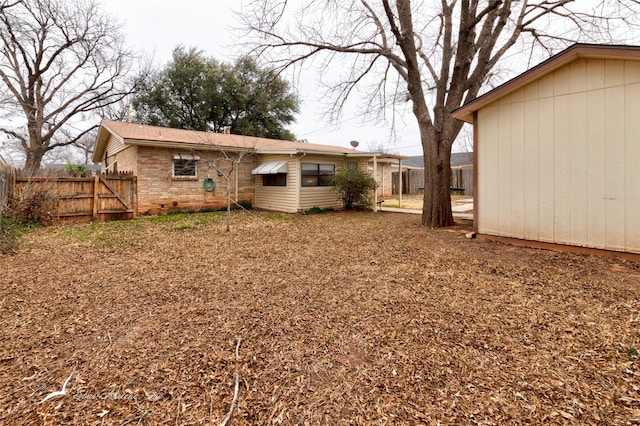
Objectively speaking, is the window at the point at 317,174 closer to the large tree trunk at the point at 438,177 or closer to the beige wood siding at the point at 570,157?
the large tree trunk at the point at 438,177

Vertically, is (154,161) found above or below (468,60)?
below

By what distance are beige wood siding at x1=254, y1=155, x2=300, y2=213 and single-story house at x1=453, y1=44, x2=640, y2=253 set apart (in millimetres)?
6932

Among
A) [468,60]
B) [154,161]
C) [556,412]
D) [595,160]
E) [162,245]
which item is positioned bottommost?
[556,412]

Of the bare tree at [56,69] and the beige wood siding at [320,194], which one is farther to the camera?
the bare tree at [56,69]

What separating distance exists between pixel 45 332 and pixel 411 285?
11.8ft

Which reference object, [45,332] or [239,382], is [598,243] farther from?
[45,332]

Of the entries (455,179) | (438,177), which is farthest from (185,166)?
(455,179)

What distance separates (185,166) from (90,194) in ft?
10.1

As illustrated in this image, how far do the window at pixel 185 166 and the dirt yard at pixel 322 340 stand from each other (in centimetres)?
690

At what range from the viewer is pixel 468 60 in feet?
25.9

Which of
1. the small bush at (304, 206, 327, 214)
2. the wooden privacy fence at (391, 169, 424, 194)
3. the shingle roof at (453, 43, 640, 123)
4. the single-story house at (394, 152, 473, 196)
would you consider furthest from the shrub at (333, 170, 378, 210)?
the wooden privacy fence at (391, 169, 424, 194)

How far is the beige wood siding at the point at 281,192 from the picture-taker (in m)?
11.8

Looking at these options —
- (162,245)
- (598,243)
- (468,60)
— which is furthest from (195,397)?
(468,60)

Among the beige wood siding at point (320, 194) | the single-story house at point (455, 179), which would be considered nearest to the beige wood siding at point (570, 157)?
the beige wood siding at point (320, 194)
